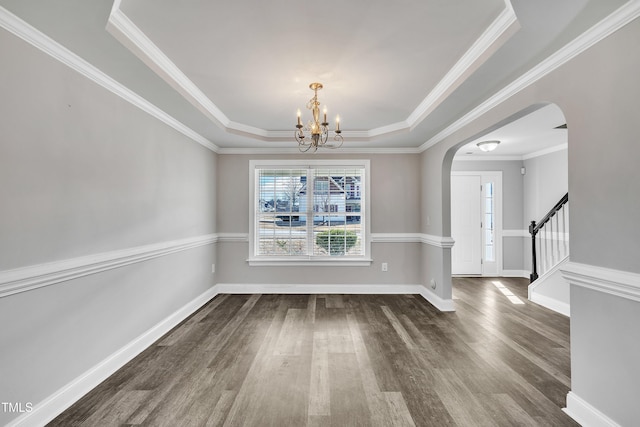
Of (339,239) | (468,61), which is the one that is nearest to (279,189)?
(339,239)

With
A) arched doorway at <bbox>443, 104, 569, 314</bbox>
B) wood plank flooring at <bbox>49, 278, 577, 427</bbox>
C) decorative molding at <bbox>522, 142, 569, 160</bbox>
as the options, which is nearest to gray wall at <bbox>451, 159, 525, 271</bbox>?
arched doorway at <bbox>443, 104, 569, 314</bbox>

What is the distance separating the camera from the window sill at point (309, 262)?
4758 mm

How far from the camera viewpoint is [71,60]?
1999 mm

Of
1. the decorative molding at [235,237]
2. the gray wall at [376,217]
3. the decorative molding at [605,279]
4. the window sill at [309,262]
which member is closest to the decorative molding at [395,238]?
the gray wall at [376,217]

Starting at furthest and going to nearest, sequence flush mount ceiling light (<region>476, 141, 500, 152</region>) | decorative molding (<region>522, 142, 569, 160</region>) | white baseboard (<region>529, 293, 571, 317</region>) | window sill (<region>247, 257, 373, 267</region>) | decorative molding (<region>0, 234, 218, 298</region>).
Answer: decorative molding (<region>522, 142, 569, 160</region>), window sill (<region>247, 257, 373, 267</region>), flush mount ceiling light (<region>476, 141, 500, 152</region>), white baseboard (<region>529, 293, 571, 317</region>), decorative molding (<region>0, 234, 218, 298</region>)

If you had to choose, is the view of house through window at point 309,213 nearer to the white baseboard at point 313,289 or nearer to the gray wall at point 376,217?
the gray wall at point 376,217

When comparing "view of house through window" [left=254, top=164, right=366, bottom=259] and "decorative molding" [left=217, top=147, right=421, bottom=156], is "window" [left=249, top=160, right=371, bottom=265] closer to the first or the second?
"view of house through window" [left=254, top=164, right=366, bottom=259]

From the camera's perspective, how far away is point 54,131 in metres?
1.91

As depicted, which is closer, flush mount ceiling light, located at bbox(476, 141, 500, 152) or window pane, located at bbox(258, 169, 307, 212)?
flush mount ceiling light, located at bbox(476, 141, 500, 152)

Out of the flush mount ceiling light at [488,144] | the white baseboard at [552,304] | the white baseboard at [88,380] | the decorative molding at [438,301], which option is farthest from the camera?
the flush mount ceiling light at [488,144]

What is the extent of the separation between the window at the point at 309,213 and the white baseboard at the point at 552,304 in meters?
2.53

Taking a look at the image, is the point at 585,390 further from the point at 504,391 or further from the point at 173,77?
the point at 173,77

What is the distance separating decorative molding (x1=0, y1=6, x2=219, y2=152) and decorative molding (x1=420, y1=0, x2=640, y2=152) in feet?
10.6

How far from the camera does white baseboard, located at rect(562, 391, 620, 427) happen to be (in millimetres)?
1691
